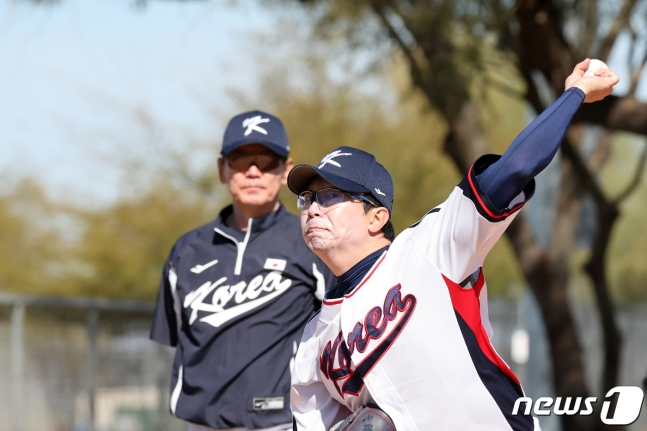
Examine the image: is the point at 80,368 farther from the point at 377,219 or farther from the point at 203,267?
the point at 377,219

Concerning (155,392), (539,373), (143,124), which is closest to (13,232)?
(143,124)

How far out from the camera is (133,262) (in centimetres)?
1998

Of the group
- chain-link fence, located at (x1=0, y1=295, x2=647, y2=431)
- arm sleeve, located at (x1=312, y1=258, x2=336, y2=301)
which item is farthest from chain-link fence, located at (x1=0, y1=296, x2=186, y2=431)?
arm sleeve, located at (x1=312, y1=258, x2=336, y2=301)

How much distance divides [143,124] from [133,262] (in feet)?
10.2

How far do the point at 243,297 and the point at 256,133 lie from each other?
0.86 meters

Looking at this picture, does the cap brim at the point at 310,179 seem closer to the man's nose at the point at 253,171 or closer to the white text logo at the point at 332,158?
the white text logo at the point at 332,158

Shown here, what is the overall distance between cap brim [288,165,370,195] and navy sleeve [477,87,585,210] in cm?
53

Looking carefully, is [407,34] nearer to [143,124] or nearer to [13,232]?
[143,124]

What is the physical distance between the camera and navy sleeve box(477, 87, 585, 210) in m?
2.64

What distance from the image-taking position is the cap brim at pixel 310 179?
10.2 ft

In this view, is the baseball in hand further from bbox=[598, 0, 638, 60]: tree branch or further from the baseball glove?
bbox=[598, 0, 638, 60]: tree branch

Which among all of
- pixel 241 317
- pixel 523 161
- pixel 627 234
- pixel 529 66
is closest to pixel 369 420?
pixel 523 161

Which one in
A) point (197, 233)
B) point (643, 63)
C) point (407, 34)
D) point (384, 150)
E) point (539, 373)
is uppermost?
point (384, 150)

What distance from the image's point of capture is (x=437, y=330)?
283 cm
